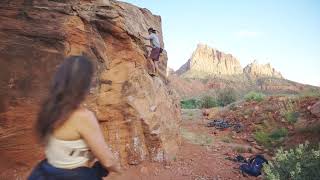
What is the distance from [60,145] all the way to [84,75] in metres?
0.44

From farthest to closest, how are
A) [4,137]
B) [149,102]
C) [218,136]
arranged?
[218,136] < [149,102] < [4,137]

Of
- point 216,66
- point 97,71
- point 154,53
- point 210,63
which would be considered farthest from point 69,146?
point 216,66

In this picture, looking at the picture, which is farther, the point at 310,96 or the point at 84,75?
the point at 310,96

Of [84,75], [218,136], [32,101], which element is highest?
[84,75]

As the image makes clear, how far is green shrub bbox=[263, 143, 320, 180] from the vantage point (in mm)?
5588

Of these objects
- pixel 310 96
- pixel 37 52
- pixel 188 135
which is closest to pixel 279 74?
pixel 310 96

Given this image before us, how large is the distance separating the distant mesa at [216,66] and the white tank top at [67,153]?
70499mm

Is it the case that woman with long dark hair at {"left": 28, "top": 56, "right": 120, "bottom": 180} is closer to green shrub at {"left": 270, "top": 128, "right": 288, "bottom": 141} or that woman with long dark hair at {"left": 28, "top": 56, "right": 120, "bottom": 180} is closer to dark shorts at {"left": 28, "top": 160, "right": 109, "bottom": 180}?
dark shorts at {"left": 28, "top": 160, "right": 109, "bottom": 180}

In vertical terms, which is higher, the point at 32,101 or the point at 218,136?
the point at 32,101

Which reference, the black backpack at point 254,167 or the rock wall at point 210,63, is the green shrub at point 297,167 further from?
the rock wall at point 210,63

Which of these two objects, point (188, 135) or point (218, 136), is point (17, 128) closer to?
point (188, 135)

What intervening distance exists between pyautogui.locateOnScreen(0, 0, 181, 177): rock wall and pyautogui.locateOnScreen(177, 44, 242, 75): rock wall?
66.0 m

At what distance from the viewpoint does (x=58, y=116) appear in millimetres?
2375

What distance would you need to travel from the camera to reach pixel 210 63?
80312 mm
